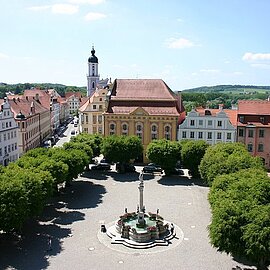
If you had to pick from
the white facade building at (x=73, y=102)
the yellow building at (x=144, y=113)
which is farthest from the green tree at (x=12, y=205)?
the white facade building at (x=73, y=102)

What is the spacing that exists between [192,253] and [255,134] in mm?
40806

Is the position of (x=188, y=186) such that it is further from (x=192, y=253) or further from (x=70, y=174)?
(x=192, y=253)

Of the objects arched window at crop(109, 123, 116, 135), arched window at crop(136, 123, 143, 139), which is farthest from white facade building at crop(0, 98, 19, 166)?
arched window at crop(136, 123, 143, 139)

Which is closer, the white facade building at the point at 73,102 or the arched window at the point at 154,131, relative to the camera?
the arched window at the point at 154,131

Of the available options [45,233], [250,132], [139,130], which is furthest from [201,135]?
[45,233]

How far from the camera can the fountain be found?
116 ft

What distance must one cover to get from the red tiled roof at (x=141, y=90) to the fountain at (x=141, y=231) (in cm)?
3923

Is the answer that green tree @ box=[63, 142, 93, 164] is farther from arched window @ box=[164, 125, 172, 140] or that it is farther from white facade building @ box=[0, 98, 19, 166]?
arched window @ box=[164, 125, 172, 140]

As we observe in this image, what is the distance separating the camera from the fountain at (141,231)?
35.5 meters

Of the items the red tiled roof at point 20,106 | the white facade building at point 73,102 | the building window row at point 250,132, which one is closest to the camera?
the building window row at point 250,132

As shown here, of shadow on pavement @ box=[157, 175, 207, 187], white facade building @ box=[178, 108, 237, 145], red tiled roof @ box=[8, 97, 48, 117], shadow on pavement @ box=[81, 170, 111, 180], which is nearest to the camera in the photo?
shadow on pavement @ box=[157, 175, 207, 187]

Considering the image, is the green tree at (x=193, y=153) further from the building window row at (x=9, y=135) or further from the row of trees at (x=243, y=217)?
the building window row at (x=9, y=135)

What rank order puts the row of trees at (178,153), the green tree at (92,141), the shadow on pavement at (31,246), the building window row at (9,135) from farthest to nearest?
1. the green tree at (92,141)
2. the building window row at (9,135)
3. the row of trees at (178,153)
4. the shadow on pavement at (31,246)

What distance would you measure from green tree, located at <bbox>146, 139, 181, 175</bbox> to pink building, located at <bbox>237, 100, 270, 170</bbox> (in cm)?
1528
